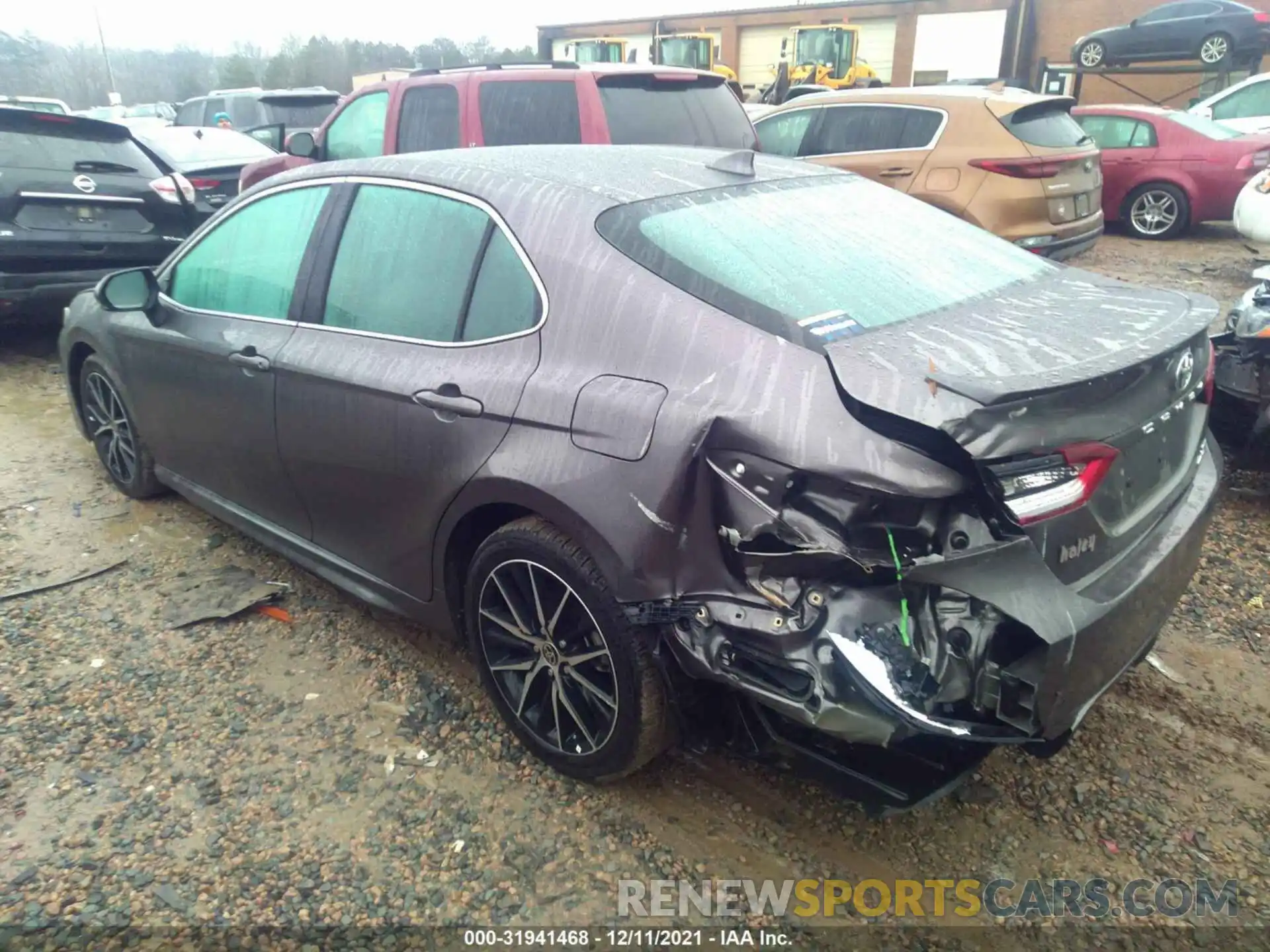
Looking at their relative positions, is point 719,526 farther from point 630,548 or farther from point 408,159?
point 408,159

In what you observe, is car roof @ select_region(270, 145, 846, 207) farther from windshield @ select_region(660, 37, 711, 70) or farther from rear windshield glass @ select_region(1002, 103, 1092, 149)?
windshield @ select_region(660, 37, 711, 70)

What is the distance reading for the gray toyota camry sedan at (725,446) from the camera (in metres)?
1.94

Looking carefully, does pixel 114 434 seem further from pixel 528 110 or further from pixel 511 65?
pixel 511 65

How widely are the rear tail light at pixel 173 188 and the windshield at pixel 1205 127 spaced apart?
1019 cm

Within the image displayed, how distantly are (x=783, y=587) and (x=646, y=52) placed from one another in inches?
1250

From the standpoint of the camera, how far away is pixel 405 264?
2.87m

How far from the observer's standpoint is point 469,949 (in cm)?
220

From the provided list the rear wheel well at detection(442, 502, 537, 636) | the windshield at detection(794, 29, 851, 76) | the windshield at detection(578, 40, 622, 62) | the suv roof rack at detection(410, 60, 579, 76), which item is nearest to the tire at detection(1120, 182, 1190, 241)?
the suv roof rack at detection(410, 60, 579, 76)

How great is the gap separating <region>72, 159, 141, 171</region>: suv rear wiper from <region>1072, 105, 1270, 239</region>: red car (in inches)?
371

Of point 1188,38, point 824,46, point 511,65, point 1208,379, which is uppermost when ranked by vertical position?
point 824,46

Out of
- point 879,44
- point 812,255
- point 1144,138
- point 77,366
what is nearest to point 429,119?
point 77,366

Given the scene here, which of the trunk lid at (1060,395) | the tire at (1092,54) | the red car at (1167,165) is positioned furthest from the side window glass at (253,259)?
the tire at (1092,54)

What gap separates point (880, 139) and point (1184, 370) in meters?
6.12

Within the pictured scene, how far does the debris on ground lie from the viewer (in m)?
3.54
